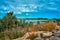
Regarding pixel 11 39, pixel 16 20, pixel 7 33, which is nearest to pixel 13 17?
pixel 16 20

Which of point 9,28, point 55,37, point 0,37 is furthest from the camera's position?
point 9,28

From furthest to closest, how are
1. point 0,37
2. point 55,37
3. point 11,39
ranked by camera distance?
point 0,37, point 11,39, point 55,37

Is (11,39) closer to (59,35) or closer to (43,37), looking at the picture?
(43,37)

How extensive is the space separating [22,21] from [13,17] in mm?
957

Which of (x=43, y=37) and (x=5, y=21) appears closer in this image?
(x=43, y=37)

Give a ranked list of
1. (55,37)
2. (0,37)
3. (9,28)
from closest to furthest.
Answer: (55,37)
(0,37)
(9,28)

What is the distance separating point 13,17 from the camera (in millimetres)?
23297

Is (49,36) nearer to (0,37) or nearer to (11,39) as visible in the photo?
(11,39)

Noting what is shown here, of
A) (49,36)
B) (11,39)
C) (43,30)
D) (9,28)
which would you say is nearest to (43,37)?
(49,36)

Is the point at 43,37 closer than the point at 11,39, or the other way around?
the point at 43,37

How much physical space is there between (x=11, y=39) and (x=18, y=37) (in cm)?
104

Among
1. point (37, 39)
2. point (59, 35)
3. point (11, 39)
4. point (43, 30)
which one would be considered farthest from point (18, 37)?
point (59, 35)

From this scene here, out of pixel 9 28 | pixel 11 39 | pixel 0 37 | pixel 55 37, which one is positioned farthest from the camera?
pixel 9 28

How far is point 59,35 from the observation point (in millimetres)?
14000
